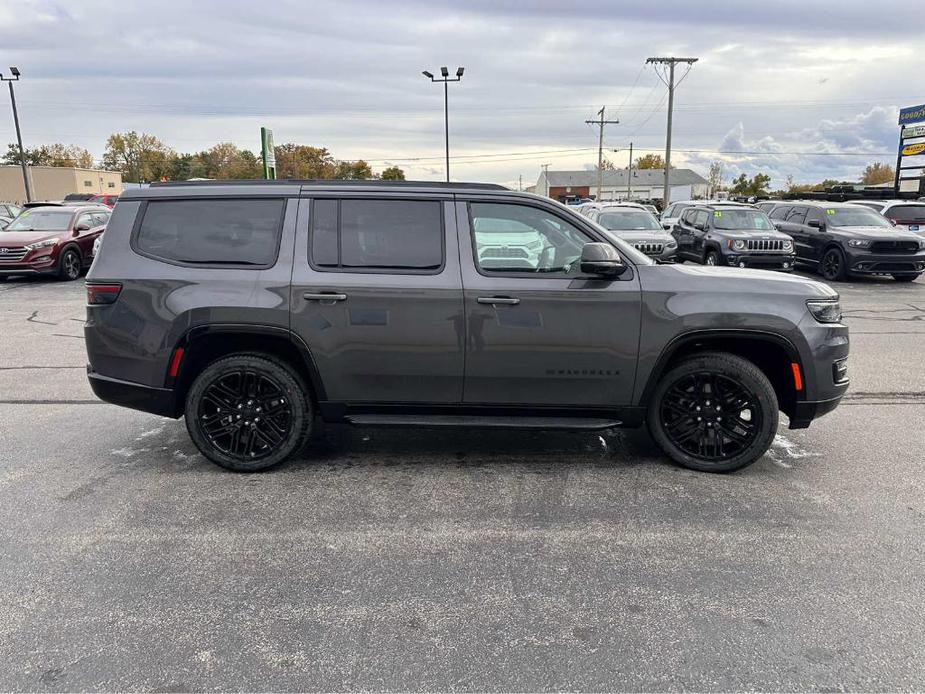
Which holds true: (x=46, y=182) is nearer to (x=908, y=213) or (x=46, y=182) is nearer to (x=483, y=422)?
(x=908, y=213)

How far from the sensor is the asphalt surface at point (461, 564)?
8.78 ft

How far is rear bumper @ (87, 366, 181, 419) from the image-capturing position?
455cm

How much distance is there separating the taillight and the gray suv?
0.8 inches

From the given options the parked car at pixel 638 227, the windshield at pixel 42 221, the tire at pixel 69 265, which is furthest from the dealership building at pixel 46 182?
the parked car at pixel 638 227

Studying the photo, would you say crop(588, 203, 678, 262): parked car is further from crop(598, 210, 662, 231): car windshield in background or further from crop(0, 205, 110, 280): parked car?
crop(0, 205, 110, 280): parked car

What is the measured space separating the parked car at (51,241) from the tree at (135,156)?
9585cm

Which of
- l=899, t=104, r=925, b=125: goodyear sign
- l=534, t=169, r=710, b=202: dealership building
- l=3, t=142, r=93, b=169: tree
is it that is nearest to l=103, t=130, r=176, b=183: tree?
l=3, t=142, r=93, b=169: tree

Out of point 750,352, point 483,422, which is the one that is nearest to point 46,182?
point 483,422

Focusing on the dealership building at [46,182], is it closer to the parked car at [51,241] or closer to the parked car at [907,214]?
the parked car at [51,241]

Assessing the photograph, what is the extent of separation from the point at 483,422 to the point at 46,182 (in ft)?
269

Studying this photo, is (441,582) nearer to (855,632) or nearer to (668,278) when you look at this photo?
(855,632)

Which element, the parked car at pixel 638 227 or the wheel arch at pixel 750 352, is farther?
the parked car at pixel 638 227

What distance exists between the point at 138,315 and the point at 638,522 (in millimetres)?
3429

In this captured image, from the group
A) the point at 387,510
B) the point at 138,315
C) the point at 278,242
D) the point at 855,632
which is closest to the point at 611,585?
the point at 855,632
